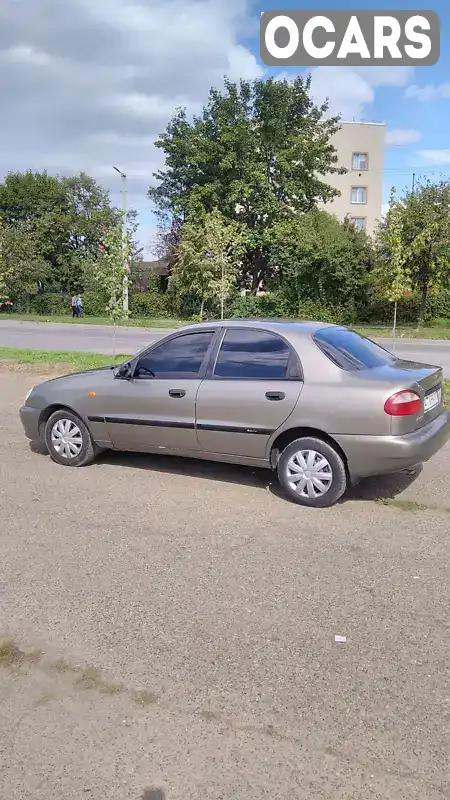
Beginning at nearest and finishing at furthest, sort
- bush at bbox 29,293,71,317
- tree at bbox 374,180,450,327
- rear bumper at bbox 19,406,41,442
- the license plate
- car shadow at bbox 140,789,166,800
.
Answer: car shadow at bbox 140,789,166,800 → the license plate → rear bumper at bbox 19,406,41,442 → tree at bbox 374,180,450,327 → bush at bbox 29,293,71,317

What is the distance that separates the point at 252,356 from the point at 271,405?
521 mm

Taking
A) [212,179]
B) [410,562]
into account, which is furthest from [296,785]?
[212,179]

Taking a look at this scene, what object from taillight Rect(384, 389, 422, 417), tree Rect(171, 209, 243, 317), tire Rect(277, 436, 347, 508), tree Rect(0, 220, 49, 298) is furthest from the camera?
tree Rect(0, 220, 49, 298)

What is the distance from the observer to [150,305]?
3672 cm

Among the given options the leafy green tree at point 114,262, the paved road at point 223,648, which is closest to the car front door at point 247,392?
the paved road at point 223,648

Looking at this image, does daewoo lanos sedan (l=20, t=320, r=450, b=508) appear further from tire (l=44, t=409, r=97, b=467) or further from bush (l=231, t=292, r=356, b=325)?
bush (l=231, t=292, r=356, b=325)

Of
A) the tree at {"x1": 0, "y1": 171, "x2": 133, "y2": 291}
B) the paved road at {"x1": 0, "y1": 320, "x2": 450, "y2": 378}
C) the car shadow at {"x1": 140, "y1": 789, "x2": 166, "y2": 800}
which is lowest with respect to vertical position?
the car shadow at {"x1": 140, "y1": 789, "x2": 166, "y2": 800}

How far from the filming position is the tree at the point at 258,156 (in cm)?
3281

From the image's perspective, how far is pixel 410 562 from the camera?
13.6 feet

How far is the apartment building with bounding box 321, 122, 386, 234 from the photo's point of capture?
151 ft

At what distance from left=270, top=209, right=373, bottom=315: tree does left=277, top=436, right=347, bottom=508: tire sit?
81.7ft

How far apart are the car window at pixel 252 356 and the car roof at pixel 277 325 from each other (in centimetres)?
7

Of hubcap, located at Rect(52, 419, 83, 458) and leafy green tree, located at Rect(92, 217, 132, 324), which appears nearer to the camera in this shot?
hubcap, located at Rect(52, 419, 83, 458)

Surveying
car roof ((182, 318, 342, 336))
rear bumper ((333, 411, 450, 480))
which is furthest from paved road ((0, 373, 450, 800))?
car roof ((182, 318, 342, 336))
